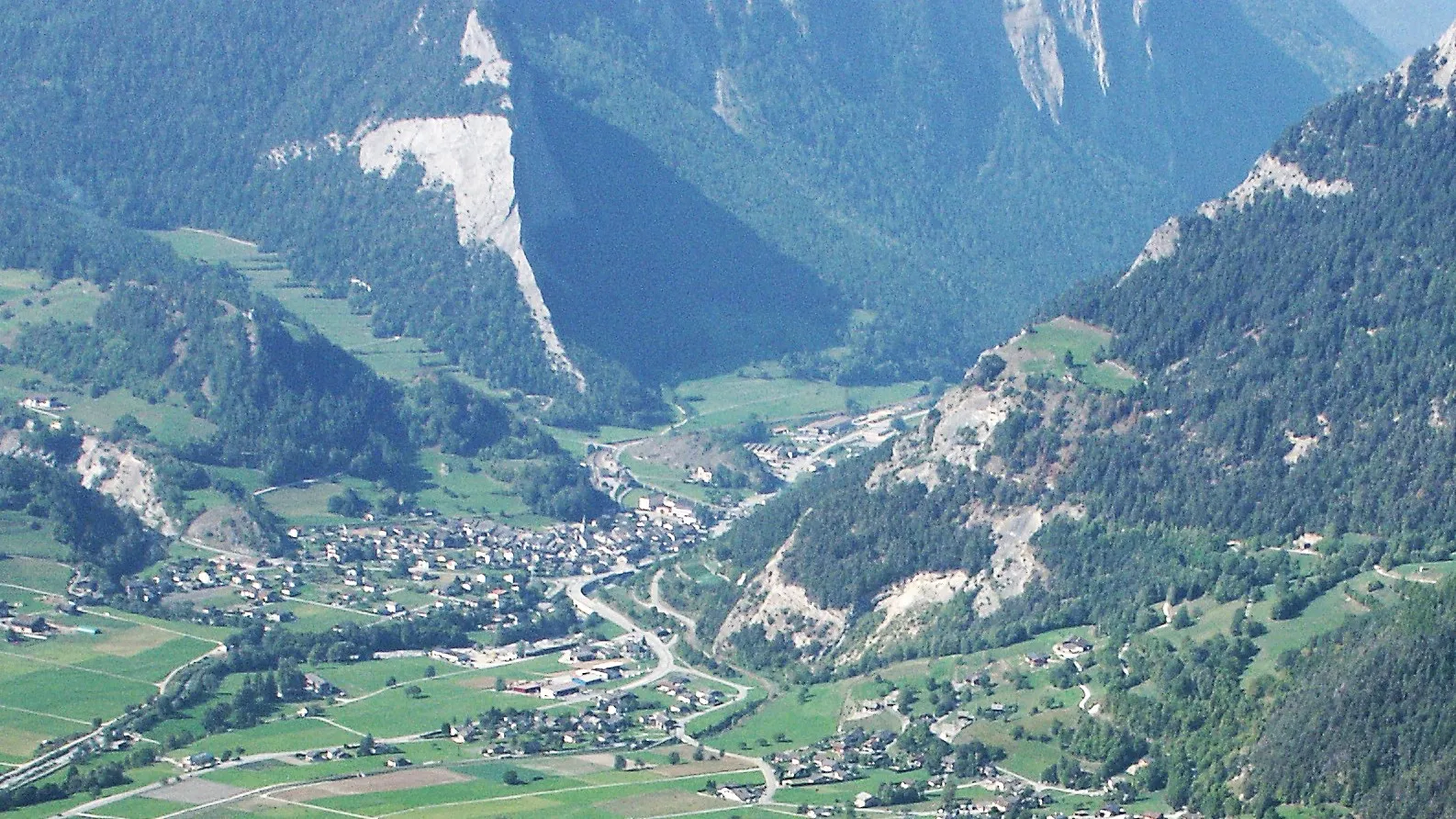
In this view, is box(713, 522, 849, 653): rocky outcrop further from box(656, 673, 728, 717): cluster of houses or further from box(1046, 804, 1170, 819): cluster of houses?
box(1046, 804, 1170, 819): cluster of houses

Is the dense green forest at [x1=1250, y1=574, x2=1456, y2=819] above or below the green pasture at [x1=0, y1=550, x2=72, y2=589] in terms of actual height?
below

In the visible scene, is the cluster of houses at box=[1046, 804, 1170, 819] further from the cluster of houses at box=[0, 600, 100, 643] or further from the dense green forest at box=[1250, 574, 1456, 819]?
the cluster of houses at box=[0, 600, 100, 643]

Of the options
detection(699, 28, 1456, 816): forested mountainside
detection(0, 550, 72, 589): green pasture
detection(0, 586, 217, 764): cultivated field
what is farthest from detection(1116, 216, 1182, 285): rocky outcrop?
detection(0, 550, 72, 589): green pasture

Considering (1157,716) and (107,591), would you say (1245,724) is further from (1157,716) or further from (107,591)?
(107,591)

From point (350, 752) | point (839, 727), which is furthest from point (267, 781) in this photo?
point (839, 727)

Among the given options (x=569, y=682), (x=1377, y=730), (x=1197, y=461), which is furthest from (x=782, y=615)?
(x=1377, y=730)

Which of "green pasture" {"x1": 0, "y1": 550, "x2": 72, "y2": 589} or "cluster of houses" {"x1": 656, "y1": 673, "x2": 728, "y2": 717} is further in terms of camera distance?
"green pasture" {"x1": 0, "y1": 550, "x2": 72, "y2": 589}

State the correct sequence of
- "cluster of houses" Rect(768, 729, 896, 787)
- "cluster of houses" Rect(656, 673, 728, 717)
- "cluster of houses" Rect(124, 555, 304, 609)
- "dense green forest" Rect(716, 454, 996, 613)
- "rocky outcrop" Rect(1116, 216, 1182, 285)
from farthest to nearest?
"rocky outcrop" Rect(1116, 216, 1182, 285) → "cluster of houses" Rect(124, 555, 304, 609) → "dense green forest" Rect(716, 454, 996, 613) → "cluster of houses" Rect(656, 673, 728, 717) → "cluster of houses" Rect(768, 729, 896, 787)

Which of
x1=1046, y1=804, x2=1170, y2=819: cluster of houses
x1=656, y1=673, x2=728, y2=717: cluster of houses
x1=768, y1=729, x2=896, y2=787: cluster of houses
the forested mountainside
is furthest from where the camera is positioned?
x1=656, y1=673, x2=728, y2=717: cluster of houses

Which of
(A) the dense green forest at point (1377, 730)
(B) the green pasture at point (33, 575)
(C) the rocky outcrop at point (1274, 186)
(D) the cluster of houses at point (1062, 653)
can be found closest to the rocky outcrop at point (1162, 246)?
(C) the rocky outcrop at point (1274, 186)

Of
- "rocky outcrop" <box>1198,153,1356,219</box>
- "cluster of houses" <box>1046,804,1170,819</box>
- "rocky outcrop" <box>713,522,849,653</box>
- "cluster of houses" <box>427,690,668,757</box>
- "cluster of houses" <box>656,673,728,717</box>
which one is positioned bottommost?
"cluster of houses" <box>1046,804,1170,819</box>
